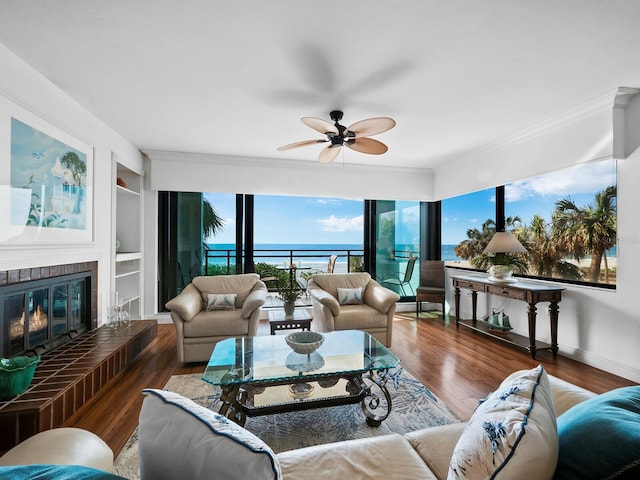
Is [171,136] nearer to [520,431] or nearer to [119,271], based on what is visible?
[119,271]

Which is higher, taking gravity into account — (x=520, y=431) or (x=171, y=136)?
(x=171, y=136)

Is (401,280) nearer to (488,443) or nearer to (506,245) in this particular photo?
(506,245)

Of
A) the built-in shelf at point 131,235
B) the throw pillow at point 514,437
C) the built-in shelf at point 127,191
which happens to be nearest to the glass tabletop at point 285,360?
the throw pillow at point 514,437

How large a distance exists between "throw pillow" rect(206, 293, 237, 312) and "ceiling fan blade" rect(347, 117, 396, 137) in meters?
2.22

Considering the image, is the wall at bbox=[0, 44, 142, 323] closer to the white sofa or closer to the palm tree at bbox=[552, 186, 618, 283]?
the white sofa

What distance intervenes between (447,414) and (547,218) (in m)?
2.73

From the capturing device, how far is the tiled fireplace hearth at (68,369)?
1775mm

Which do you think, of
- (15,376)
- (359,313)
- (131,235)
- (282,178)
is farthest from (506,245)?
(131,235)

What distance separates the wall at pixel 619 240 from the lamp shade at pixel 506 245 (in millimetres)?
613

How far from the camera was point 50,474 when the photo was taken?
62cm

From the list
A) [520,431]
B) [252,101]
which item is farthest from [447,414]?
[252,101]

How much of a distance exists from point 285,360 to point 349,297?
5.69ft

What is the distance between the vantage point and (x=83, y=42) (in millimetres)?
2082

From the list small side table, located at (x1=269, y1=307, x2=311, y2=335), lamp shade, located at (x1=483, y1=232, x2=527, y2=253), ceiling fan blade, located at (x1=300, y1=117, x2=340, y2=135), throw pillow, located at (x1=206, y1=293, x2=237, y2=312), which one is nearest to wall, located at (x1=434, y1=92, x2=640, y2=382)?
lamp shade, located at (x1=483, y1=232, x2=527, y2=253)
